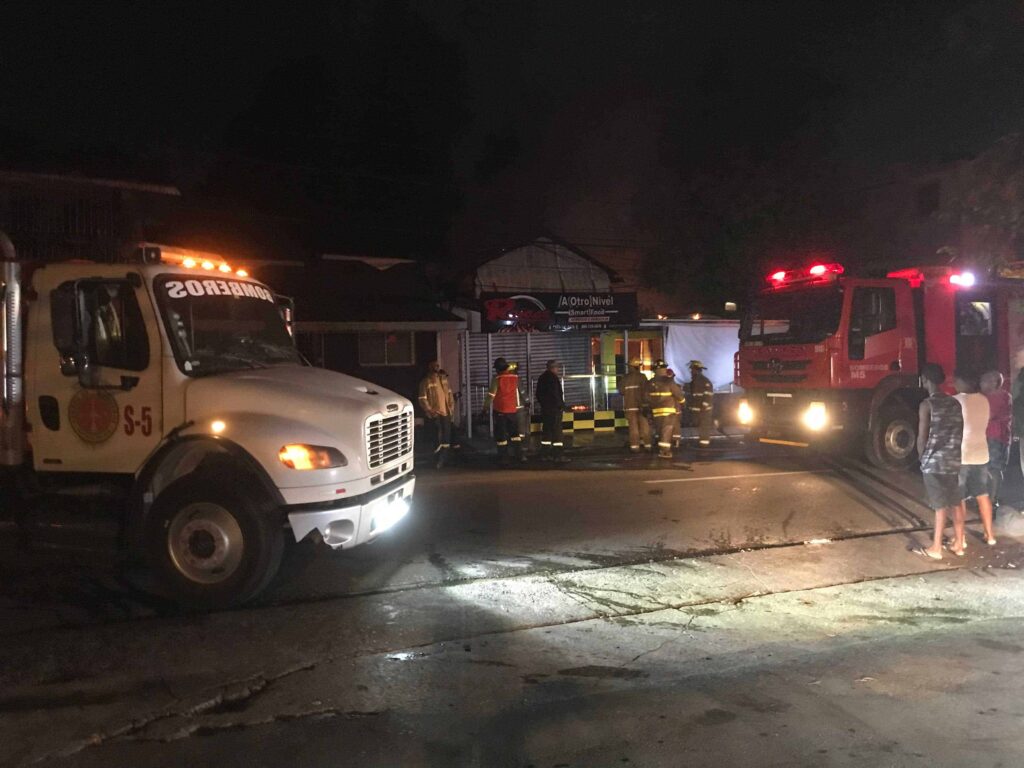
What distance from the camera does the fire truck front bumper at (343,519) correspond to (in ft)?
19.5

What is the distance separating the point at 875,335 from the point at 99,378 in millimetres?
10073

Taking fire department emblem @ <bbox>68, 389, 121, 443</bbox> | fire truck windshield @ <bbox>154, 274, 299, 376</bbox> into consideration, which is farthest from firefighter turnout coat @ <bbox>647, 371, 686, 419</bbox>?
fire department emblem @ <bbox>68, 389, 121, 443</bbox>

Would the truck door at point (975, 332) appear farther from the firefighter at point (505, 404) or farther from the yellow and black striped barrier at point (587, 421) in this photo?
the firefighter at point (505, 404)

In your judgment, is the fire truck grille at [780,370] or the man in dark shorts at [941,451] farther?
the fire truck grille at [780,370]

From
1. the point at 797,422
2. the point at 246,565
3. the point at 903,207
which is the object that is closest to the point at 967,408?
the point at 797,422

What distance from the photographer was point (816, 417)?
12188mm

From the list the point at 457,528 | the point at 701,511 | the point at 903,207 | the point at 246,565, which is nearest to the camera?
the point at 246,565

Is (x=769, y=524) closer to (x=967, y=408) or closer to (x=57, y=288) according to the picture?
(x=967, y=408)

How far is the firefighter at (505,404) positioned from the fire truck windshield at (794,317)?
3735mm

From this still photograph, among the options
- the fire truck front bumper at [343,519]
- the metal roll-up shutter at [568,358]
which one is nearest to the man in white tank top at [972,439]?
the fire truck front bumper at [343,519]

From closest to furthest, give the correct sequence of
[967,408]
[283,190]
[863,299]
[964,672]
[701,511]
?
[964,672], [967,408], [701,511], [863,299], [283,190]

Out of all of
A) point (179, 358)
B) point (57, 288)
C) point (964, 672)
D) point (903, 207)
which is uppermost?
point (903, 207)

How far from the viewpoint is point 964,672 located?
5.05 m

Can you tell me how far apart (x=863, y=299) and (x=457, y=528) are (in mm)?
6920
